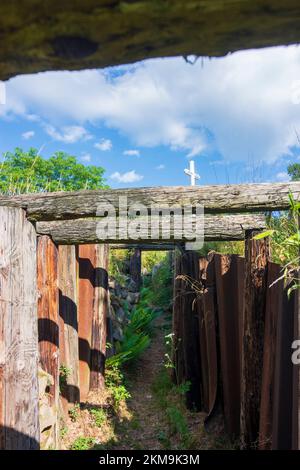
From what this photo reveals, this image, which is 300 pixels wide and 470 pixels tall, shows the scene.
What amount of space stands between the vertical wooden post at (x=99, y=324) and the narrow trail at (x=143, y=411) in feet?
2.26

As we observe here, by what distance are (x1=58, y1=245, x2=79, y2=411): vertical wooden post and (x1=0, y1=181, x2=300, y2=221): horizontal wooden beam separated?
2.38m

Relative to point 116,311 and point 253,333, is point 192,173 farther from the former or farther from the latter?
point 253,333

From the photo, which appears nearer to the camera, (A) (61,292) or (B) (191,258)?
(A) (61,292)

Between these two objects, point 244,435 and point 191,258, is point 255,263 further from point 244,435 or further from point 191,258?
point 191,258

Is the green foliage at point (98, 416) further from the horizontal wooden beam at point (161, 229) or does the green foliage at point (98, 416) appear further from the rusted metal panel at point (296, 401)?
the rusted metal panel at point (296, 401)

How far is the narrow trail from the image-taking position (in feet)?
16.0

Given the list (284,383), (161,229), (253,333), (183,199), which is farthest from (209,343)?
(183,199)

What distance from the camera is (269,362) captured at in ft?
9.73

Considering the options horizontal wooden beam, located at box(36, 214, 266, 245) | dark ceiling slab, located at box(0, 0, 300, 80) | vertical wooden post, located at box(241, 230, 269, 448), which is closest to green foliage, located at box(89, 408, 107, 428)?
vertical wooden post, located at box(241, 230, 269, 448)
